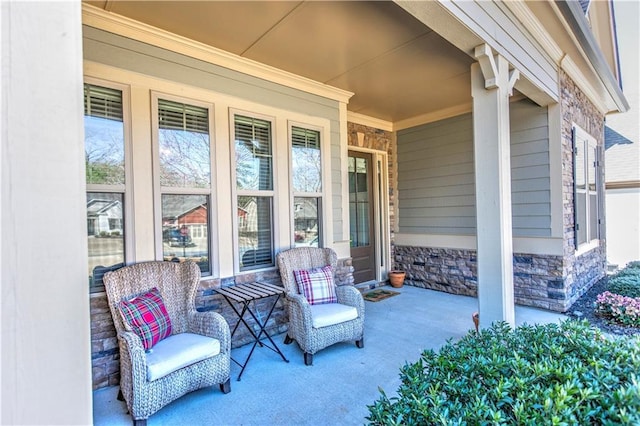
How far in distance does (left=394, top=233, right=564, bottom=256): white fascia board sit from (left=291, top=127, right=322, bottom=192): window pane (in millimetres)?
2593

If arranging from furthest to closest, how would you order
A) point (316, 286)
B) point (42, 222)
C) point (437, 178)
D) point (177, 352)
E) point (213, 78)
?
point (437, 178), point (316, 286), point (213, 78), point (177, 352), point (42, 222)

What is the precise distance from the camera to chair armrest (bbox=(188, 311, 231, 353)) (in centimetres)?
257

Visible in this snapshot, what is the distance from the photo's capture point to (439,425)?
1038mm

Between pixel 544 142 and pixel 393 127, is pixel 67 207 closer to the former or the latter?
pixel 544 142

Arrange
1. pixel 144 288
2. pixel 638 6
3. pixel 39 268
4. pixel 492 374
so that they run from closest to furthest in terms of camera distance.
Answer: pixel 39 268
pixel 492 374
pixel 144 288
pixel 638 6

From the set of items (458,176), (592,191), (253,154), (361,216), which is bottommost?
(361,216)

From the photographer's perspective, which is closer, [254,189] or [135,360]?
[135,360]

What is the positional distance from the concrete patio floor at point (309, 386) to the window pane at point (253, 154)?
1.77m

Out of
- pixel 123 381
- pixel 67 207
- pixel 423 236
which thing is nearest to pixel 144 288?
pixel 123 381

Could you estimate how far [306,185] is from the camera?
4.24 meters

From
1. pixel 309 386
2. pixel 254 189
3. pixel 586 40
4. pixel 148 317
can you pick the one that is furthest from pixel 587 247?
pixel 148 317

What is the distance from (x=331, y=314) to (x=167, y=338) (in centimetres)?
143

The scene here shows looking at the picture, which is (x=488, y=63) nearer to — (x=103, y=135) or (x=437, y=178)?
(x=437, y=178)

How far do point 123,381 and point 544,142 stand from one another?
5437mm
